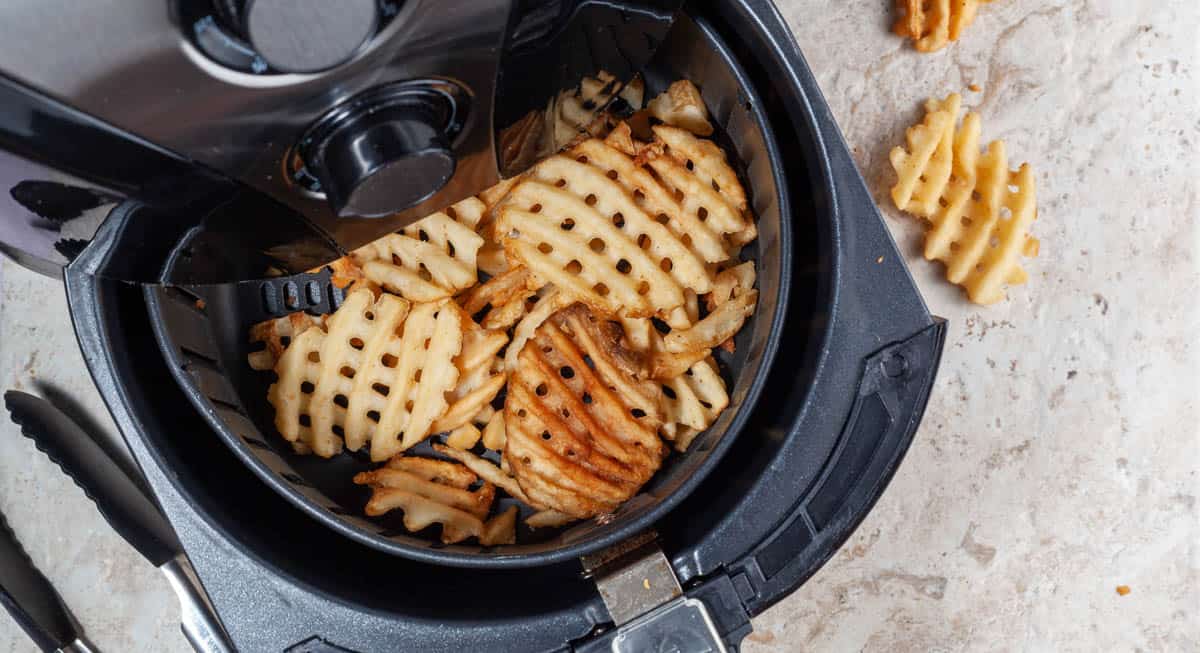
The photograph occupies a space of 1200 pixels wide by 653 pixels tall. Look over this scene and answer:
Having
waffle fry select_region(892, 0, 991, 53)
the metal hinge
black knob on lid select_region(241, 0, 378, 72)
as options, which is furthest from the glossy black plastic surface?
waffle fry select_region(892, 0, 991, 53)

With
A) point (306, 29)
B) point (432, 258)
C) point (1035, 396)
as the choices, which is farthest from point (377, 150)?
point (1035, 396)

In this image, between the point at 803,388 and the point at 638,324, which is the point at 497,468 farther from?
the point at 803,388

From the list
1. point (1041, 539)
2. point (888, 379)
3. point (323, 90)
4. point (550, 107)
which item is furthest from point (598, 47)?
point (1041, 539)

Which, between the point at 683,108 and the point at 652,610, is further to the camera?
the point at 683,108

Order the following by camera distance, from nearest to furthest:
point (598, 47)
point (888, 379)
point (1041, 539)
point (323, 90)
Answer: point (323, 90) < point (598, 47) < point (888, 379) < point (1041, 539)

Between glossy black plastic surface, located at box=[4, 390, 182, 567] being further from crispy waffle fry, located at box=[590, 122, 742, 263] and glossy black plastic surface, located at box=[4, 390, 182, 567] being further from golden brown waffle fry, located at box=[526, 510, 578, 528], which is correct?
crispy waffle fry, located at box=[590, 122, 742, 263]

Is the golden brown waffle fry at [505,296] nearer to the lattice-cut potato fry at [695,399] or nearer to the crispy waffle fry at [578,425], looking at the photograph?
the crispy waffle fry at [578,425]

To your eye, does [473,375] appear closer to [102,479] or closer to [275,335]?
[275,335]
